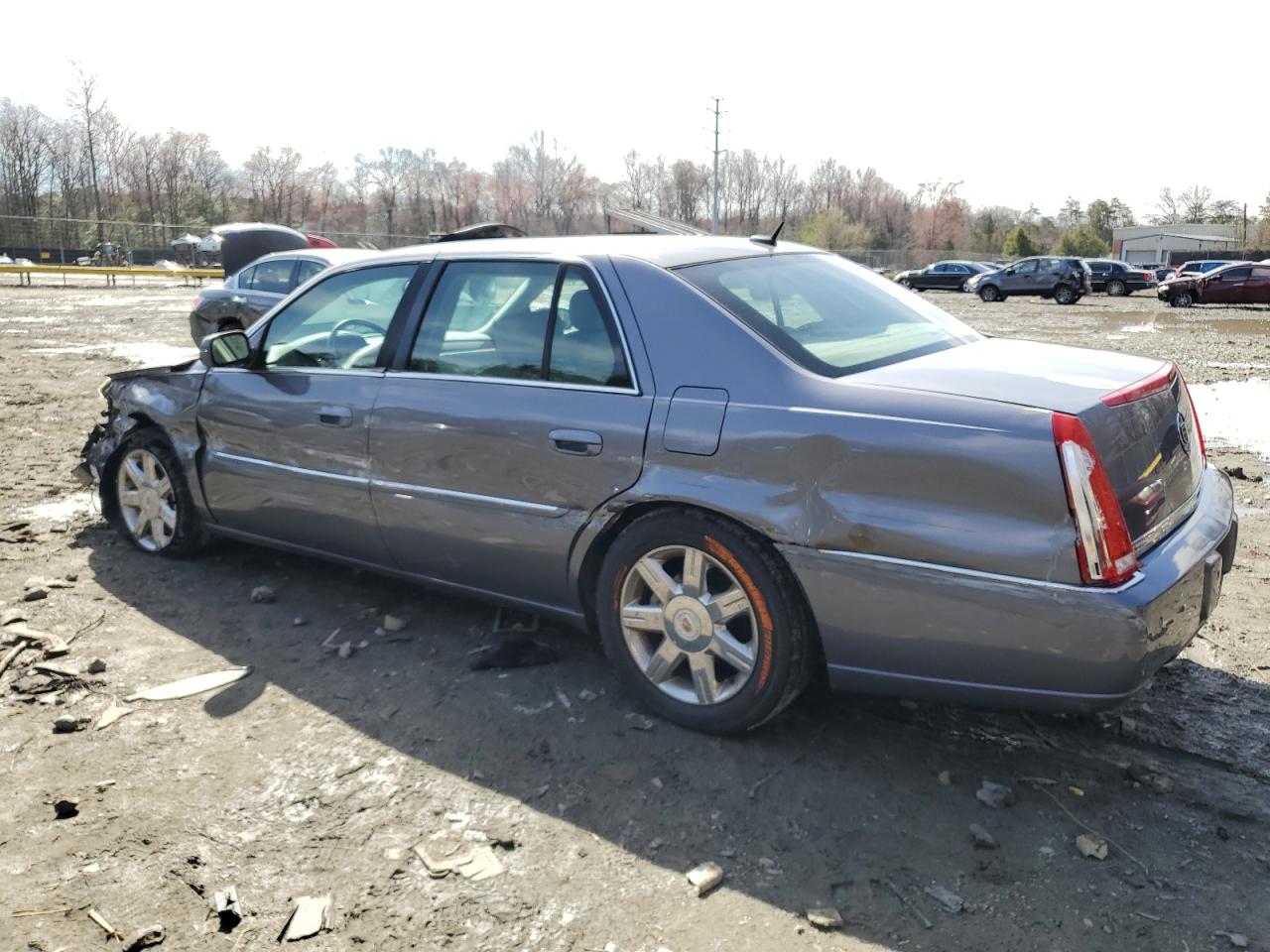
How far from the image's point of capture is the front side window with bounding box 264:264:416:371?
168 inches

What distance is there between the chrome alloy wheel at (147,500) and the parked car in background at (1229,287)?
35.1 metres

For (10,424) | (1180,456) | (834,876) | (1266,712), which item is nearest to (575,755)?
(834,876)

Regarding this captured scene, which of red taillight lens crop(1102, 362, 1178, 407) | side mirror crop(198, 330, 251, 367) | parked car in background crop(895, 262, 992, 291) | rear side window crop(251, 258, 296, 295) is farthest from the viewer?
parked car in background crop(895, 262, 992, 291)

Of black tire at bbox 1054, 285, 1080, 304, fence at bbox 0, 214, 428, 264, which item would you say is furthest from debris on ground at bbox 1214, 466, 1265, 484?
fence at bbox 0, 214, 428, 264

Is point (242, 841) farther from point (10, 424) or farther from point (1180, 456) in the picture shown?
point (10, 424)

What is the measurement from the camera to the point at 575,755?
3.30 metres

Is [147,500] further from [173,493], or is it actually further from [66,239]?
[66,239]

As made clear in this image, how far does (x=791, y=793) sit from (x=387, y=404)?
2151 mm

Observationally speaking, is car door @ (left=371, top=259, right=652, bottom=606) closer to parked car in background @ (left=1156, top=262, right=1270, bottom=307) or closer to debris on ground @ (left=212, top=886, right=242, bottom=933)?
debris on ground @ (left=212, top=886, right=242, bottom=933)

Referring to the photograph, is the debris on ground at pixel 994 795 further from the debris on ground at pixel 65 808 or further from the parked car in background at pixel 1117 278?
the parked car in background at pixel 1117 278

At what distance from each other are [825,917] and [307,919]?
1.29 metres

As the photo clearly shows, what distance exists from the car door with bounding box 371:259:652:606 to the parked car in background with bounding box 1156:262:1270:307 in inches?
1375

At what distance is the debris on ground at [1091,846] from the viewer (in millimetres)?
2725

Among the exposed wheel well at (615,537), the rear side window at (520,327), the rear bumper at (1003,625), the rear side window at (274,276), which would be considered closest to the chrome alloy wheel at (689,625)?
the exposed wheel well at (615,537)
